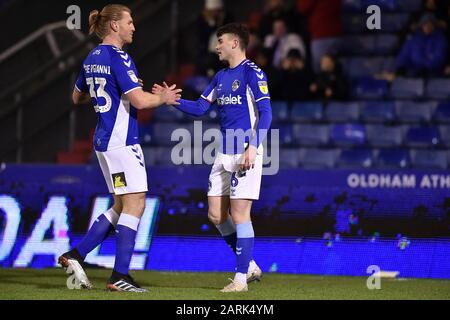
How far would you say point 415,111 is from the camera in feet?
42.8

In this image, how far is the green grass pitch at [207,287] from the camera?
302 inches

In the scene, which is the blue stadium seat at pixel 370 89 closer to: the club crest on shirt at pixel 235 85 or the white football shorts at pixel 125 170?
the club crest on shirt at pixel 235 85

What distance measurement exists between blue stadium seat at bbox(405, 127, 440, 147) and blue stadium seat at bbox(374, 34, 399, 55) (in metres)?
1.64

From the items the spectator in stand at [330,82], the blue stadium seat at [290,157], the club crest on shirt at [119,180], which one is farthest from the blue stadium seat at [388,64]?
the club crest on shirt at [119,180]

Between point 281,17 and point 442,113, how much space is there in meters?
2.52

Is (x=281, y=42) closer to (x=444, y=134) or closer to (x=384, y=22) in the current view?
(x=384, y=22)

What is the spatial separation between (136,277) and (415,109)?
16.6ft

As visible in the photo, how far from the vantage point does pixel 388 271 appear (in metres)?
9.62

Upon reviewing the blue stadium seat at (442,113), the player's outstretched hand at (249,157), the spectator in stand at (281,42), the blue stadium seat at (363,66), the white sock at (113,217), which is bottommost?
the white sock at (113,217)

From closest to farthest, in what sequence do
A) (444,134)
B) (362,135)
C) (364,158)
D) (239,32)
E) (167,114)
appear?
(239,32)
(364,158)
(444,134)
(362,135)
(167,114)

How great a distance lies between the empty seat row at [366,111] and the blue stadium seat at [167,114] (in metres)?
1.31

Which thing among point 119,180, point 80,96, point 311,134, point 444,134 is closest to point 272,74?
point 311,134

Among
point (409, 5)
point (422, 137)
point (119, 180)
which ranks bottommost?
point (119, 180)

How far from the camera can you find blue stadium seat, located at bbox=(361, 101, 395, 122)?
13.1 meters
